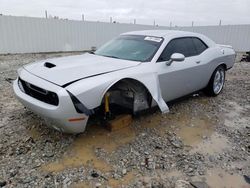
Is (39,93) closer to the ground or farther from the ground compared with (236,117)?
farther from the ground

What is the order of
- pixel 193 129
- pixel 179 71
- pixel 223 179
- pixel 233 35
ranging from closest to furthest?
pixel 223 179
pixel 193 129
pixel 179 71
pixel 233 35

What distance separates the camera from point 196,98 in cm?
539

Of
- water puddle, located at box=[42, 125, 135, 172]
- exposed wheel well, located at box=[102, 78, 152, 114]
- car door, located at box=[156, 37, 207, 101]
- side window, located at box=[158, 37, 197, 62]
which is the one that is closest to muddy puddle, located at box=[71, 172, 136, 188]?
water puddle, located at box=[42, 125, 135, 172]

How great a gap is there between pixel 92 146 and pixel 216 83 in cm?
372

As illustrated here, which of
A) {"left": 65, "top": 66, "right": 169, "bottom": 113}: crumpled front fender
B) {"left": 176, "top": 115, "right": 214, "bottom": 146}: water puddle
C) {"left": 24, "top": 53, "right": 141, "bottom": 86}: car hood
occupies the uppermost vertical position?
{"left": 24, "top": 53, "right": 141, "bottom": 86}: car hood

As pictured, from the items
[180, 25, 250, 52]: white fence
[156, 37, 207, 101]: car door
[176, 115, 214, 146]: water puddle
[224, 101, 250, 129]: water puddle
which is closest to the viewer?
[176, 115, 214, 146]: water puddle

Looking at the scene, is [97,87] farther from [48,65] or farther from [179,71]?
[179,71]

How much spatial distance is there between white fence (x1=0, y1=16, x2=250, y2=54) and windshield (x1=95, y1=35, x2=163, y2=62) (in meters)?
10.3

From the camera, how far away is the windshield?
12.6 feet

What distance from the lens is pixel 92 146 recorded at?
3188 millimetres

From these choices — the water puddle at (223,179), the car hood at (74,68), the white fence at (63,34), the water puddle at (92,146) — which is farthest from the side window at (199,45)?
the white fence at (63,34)

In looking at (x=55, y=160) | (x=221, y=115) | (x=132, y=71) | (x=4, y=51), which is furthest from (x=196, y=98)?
(x=4, y=51)

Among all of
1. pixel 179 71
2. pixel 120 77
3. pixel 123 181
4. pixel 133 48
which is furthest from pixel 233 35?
pixel 123 181

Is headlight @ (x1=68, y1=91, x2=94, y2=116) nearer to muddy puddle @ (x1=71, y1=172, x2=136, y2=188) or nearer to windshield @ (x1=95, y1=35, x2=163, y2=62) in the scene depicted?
muddy puddle @ (x1=71, y1=172, x2=136, y2=188)
